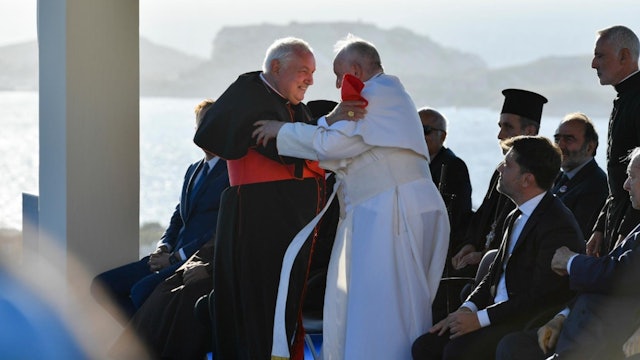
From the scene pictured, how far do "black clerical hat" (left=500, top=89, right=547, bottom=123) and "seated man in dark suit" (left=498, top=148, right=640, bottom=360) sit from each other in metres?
1.73

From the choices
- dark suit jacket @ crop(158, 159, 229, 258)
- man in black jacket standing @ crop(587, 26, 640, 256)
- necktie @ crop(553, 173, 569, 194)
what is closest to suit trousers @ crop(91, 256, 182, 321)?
dark suit jacket @ crop(158, 159, 229, 258)

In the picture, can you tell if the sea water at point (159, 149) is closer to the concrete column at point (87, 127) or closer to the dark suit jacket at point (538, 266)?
the concrete column at point (87, 127)

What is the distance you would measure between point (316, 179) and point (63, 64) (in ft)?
6.13

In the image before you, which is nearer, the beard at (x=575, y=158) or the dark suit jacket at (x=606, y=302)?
the dark suit jacket at (x=606, y=302)

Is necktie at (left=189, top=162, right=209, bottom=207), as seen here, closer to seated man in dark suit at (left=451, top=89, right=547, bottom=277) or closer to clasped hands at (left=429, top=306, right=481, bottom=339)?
seated man in dark suit at (left=451, top=89, right=547, bottom=277)

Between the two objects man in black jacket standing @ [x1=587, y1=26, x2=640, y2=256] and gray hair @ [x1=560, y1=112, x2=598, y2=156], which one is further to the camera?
gray hair @ [x1=560, y1=112, x2=598, y2=156]

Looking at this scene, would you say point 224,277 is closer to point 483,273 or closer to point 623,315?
point 483,273

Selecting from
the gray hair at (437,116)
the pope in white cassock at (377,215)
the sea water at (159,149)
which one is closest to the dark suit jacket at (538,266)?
the pope in white cassock at (377,215)

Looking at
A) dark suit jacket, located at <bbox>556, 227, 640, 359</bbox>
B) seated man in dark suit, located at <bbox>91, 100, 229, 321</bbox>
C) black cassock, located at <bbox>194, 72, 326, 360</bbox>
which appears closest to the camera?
dark suit jacket, located at <bbox>556, 227, 640, 359</bbox>

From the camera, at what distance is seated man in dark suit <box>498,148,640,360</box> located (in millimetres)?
3424

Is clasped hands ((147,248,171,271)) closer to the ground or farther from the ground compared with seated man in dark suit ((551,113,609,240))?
closer to the ground

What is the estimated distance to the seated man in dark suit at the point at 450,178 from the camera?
557cm

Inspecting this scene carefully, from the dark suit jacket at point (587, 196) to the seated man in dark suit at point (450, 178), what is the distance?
0.64 m

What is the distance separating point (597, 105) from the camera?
2220cm
